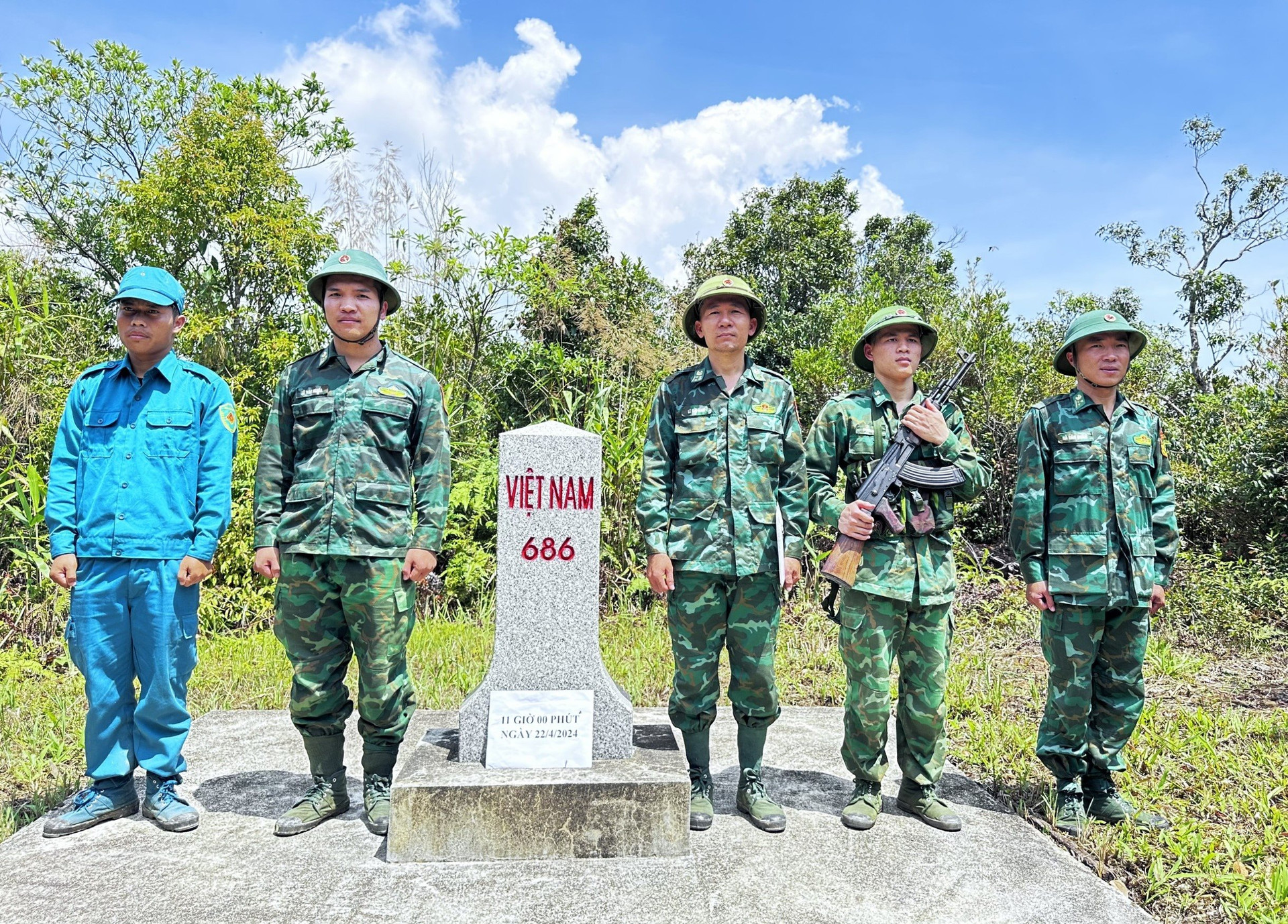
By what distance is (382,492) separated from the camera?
3.25m

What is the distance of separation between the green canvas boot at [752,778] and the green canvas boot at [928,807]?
51cm

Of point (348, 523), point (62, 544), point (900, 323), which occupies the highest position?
point (900, 323)

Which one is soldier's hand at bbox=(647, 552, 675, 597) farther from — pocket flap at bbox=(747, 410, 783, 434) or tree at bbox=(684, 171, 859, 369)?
tree at bbox=(684, 171, 859, 369)

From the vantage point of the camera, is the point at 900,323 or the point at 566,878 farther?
the point at 900,323

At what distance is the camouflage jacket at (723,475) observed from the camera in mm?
3330

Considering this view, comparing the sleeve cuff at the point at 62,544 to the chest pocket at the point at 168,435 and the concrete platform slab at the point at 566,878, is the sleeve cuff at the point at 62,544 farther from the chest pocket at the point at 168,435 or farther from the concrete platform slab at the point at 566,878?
the concrete platform slab at the point at 566,878

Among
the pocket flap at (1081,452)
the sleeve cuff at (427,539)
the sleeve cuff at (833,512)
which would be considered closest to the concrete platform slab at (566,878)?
the sleeve cuff at (427,539)

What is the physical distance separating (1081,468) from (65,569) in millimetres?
4009

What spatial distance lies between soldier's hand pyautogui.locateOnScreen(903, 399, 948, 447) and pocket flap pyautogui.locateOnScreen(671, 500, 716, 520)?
85 centimetres

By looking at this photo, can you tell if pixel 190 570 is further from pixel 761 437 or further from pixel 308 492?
pixel 761 437

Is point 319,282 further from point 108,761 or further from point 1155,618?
point 1155,618

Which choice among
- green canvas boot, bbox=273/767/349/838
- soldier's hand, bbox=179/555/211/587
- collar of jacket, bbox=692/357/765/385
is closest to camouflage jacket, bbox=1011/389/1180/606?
collar of jacket, bbox=692/357/765/385

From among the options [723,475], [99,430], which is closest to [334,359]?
[99,430]

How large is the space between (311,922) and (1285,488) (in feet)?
27.6
